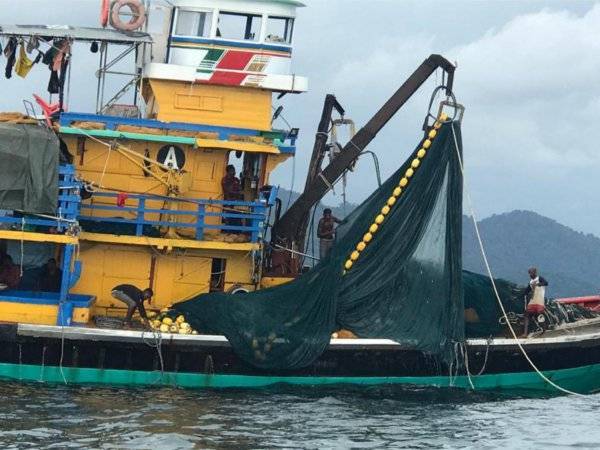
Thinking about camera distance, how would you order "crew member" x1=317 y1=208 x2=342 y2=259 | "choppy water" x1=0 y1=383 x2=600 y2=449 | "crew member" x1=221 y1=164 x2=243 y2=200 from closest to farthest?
"choppy water" x1=0 y1=383 x2=600 y2=449 → "crew member" x1=221 y1=164 x2=243 y2=200 → "crew member" x1=317 y1=208 x2=342 y2=259

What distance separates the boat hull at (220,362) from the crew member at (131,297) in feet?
2.15

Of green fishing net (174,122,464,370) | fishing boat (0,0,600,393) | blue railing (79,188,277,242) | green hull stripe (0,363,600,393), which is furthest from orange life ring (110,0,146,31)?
green hull stripe (0,363,600,393)

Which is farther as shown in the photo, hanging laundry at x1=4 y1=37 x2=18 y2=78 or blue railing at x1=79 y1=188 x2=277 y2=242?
hanging laundry at x1=4 y1=37 x2=18 y2=78

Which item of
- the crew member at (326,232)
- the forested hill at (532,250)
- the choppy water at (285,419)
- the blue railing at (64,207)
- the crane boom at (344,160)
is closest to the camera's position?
the choppy water at (285,419)

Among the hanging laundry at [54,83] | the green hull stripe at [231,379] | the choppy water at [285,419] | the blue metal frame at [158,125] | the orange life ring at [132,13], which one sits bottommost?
the choppy water at [285,419]

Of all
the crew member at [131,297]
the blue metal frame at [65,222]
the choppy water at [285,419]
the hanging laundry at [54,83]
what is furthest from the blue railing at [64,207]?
the choppy water at [285,419]

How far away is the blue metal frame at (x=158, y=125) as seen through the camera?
21703mm

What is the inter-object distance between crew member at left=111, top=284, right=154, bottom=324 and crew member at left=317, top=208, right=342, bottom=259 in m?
4.03

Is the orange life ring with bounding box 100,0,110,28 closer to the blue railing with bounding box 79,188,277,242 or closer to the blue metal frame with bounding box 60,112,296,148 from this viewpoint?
the blue metal frame with bounding box 60,112,296,148

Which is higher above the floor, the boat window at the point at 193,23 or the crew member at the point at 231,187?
the boat window at the point at 193,23

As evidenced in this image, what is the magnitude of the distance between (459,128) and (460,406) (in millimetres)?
5111

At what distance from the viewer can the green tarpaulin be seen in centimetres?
2055

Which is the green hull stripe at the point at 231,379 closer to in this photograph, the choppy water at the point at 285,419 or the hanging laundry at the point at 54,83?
the choppy water at the point at 285,419

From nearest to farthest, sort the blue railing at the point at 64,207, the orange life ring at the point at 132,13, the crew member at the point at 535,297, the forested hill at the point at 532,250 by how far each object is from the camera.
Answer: the blue railing at the point at 64,207
the orange life ring at the point at 132,13
the crew member at the point at 535,297
the forested hill at the point at 532,250
